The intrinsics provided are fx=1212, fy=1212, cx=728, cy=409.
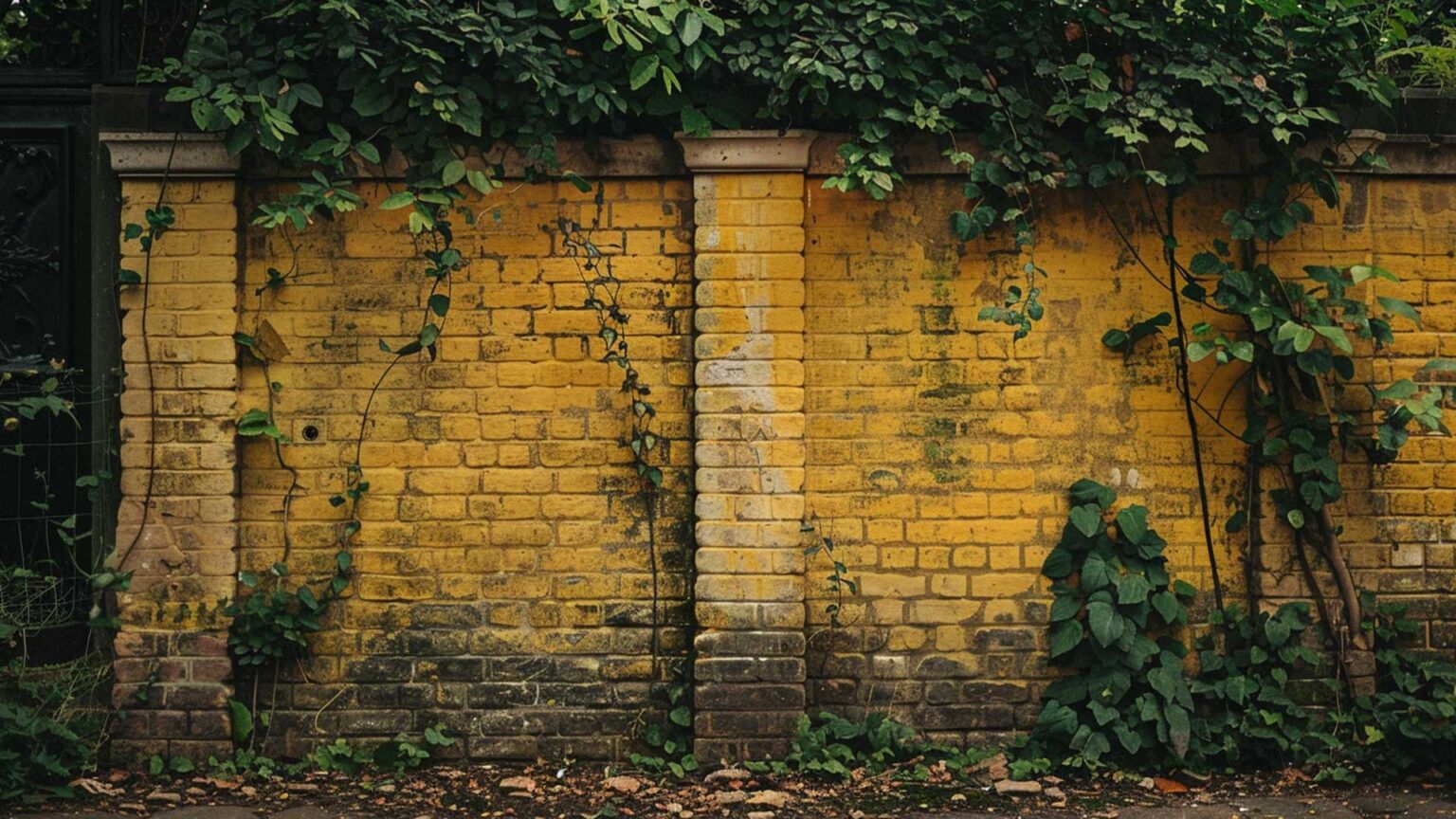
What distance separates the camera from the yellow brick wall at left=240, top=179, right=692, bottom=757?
17.2 feet

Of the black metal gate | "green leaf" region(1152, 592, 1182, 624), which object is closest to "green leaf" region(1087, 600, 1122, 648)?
"green leaf" region(1152, 592, 1182, 624)

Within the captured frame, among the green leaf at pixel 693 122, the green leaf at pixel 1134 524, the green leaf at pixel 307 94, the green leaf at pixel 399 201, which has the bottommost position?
the green leaf at pixel 1134 524

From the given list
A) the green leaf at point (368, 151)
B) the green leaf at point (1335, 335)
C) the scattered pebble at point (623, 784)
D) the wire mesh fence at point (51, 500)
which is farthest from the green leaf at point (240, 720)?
the green leaf at point (1335, 335)

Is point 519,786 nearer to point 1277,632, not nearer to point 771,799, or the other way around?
point 771,799

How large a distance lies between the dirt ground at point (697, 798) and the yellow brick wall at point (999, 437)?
0.47m

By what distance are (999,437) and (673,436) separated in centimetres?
143

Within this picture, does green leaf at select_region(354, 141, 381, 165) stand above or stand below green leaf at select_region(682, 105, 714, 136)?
below

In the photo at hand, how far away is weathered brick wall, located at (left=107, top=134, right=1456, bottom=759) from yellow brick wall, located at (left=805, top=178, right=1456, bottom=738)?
0.04 feet

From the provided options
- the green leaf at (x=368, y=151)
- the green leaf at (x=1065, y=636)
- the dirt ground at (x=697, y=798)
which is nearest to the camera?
the dirt ground at (x=697, y=798)

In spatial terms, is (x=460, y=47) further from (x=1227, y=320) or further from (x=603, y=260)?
(x=1227, y=320)

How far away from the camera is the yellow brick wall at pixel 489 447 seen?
17.2 feet

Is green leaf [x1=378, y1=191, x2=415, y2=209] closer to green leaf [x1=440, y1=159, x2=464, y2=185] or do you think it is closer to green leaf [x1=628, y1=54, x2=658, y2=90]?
green leaf [x1=440, y1=159, x2=464, y2=185]

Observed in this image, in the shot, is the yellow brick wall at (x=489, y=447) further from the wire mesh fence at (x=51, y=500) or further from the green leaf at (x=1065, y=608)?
the green leaf at (x=1065, y=608)

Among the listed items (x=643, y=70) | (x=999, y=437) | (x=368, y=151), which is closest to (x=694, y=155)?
(x=643, y=70)
